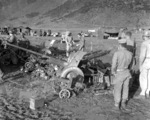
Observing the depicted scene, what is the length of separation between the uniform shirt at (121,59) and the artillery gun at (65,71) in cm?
182

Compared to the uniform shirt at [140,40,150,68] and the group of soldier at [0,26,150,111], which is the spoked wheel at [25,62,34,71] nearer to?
the group of soldier at [0,26,150,111]

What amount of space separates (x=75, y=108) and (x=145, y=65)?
96.2 inches

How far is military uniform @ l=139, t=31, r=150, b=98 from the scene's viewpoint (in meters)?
6.91

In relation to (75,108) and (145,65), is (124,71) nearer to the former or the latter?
(145,65)

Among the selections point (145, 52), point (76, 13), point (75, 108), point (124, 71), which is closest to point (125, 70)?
point (124, 71)

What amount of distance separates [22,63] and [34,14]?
125ft

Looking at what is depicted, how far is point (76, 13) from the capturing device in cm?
4388

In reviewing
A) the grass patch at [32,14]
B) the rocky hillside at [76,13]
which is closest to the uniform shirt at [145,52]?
the rocky hillside at [76,13]

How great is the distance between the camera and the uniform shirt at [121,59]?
5.84m

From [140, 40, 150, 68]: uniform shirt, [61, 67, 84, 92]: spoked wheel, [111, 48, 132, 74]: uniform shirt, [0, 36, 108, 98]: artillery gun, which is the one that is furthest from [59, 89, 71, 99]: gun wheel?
[140, 40, 150, 68]: uniform shirt

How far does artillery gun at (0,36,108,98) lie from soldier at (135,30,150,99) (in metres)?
1.41

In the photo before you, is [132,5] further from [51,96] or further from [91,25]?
[51,96]

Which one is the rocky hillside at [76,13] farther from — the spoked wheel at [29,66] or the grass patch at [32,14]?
the spoked wheel at [29,66]

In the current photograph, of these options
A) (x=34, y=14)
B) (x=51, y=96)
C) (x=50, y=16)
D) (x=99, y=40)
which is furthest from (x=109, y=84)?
(x=34, y=14)
